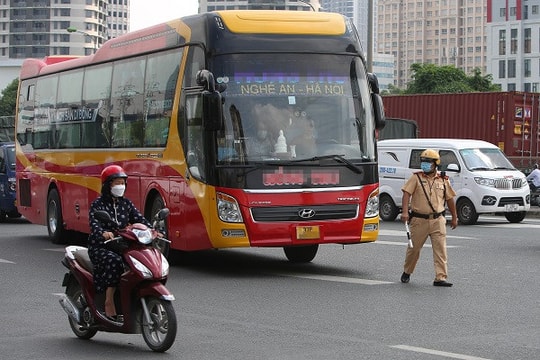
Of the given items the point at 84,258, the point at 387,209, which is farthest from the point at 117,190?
the point at 387,209

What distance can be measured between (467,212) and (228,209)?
13.1 meters

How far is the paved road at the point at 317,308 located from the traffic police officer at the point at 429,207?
0.46m

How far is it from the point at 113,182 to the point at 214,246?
18.4 ft

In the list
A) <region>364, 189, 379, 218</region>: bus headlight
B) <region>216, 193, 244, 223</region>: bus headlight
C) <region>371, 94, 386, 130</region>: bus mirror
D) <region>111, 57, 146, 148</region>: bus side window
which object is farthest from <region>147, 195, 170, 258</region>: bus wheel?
<region>371, 94, 386, 130</region>: bus mirror

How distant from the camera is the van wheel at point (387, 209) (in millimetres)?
29312

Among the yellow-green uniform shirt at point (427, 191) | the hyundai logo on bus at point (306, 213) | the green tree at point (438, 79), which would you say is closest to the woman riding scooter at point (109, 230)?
the yellow-green uniform shirt at point (427, 191)

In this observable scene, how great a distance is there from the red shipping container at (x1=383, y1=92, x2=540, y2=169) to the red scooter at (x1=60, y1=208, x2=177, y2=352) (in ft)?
86.8

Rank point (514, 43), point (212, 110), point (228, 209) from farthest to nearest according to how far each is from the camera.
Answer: point (514, 43) → point (228, 209) → point (212, 110)

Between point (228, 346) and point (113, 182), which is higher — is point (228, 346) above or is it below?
below

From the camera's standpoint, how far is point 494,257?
60.5 feet

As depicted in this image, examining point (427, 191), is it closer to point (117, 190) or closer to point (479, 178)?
point (117, 190)

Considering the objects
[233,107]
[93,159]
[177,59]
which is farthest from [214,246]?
[93,159]

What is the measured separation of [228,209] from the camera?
15.4 m

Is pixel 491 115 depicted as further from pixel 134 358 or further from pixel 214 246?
pixel 134 358
